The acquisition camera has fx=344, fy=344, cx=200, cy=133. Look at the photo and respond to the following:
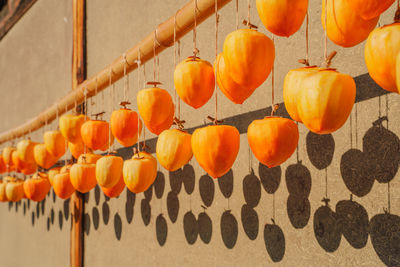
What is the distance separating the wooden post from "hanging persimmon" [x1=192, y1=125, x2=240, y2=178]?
1417mm

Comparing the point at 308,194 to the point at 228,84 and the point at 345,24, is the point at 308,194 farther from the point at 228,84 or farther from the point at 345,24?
the point at 345,24

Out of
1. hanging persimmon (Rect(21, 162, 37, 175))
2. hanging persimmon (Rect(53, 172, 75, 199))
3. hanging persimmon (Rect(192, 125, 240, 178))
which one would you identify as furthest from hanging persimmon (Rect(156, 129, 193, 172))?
hanging persimmon (Rect(21, 162, 37, 175))

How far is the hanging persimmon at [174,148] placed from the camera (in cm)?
79

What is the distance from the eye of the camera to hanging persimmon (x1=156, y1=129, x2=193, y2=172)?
0.79 meters

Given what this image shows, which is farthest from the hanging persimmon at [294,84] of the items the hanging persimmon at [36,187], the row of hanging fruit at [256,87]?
the hanging persimmon at [36,187]

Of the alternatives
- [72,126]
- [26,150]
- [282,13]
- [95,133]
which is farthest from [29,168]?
[282,13]

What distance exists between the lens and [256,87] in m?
0.63

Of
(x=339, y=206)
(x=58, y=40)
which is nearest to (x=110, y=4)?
(x=58, y=40)

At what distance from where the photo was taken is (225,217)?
116 cm

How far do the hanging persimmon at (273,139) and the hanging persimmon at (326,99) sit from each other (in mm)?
88

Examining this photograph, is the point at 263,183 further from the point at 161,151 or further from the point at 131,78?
the point at 131,78

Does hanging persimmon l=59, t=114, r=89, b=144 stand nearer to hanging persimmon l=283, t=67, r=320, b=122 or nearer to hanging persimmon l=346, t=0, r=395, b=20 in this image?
hanging persimmon l=283, t=67, r=320, b=122

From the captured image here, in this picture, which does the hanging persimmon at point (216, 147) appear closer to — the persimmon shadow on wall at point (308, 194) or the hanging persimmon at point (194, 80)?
the hanging persimmon at point (194, 80)

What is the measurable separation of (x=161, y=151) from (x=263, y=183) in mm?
380
